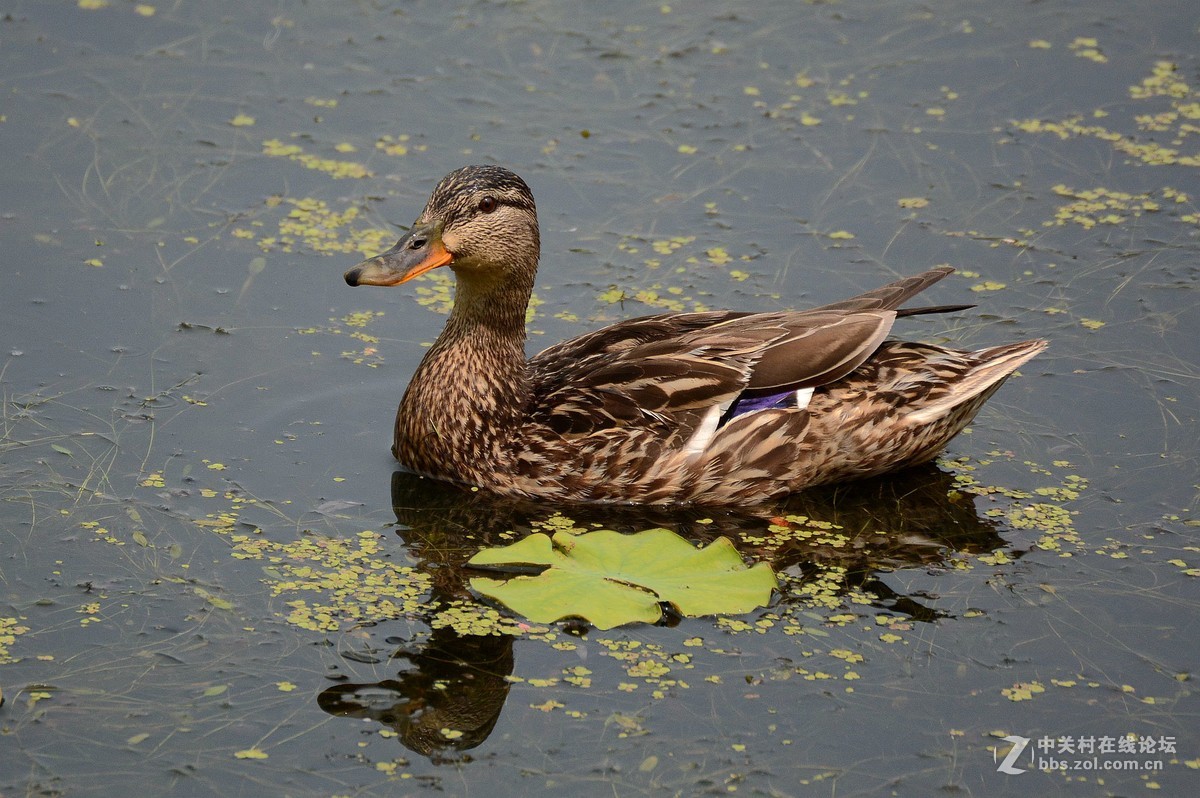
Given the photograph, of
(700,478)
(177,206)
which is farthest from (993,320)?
(177,206)

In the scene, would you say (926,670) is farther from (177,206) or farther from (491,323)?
(177,206)

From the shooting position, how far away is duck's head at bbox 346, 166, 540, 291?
802 centimetres

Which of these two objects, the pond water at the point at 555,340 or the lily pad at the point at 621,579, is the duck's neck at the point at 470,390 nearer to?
the pond water at the point at 555,340

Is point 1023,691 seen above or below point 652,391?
below

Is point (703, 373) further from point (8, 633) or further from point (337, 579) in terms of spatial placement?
point (8, 633)

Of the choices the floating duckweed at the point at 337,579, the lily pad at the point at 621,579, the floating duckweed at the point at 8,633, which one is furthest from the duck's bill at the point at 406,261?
the floating duckweed at the point at 8,633

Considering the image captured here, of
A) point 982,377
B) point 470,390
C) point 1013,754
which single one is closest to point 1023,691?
point 1013,754

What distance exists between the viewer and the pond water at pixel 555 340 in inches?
252

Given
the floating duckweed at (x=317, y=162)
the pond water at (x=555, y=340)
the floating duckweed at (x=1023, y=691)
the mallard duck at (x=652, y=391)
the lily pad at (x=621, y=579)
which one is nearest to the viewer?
the pond water at (x=555, y=340)

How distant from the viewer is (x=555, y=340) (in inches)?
370

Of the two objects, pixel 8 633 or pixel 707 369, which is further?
pixel 707 369

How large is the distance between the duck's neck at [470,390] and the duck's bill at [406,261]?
0.34 m

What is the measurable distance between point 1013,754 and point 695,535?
2.12m

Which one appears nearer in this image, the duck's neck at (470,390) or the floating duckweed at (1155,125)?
the duck's neck at (470,390)
